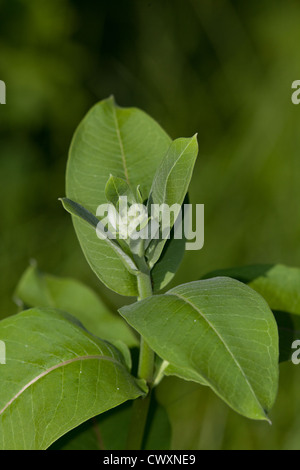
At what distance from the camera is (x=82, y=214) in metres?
0.89

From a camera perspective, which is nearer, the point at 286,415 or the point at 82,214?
the point at 82,214

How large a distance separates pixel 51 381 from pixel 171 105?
6.69ft

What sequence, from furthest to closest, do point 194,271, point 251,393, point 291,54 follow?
1. point 291,54
2. point 194,271
3. point 251,393

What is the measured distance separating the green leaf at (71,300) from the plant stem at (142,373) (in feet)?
1.00

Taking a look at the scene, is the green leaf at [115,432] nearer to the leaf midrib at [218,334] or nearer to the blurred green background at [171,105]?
the leaf midrib at [218,334]

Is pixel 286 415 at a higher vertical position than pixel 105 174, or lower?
lower

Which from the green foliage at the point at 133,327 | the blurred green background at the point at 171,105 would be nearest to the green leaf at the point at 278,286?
the green foliage at the point at 133,327

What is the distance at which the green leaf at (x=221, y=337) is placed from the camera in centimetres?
74

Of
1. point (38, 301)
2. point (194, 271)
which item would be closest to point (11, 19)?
point (194, 271)

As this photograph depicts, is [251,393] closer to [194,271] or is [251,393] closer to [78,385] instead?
[78,385]

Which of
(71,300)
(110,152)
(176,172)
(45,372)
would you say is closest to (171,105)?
(71,300)

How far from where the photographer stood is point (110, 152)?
113cm

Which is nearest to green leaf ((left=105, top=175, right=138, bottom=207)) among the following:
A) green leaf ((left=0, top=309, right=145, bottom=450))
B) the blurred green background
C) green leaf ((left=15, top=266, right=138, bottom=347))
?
green leaf ((left=0, top=309, right=145, bottom=450))
